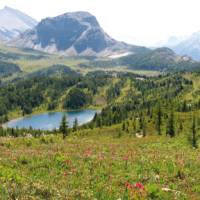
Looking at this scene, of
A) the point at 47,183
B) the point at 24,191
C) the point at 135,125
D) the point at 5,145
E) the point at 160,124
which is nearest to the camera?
the point at 24,191

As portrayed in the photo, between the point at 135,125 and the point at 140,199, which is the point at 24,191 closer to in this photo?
the point at 140,199

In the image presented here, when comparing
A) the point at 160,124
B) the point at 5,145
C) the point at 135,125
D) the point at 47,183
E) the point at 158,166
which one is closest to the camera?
the point at 47,183

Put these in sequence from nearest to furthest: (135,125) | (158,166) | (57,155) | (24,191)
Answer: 1. (24,191)
2. (158,166)
3. (57,155)
4. (135,125)

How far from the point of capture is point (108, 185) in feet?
63.9

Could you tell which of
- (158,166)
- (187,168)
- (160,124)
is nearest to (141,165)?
(158,166)

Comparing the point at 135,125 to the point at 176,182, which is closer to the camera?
the point at 176,182

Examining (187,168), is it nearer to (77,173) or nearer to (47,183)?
(77,173)

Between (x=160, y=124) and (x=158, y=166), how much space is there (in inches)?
4065

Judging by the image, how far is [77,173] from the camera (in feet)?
72.8

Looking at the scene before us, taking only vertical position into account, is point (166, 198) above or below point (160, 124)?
above

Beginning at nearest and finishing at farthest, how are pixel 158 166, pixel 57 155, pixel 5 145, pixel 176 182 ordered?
pixel 176 182
pixel 158 166
pixel 57 155
pixel 5 145

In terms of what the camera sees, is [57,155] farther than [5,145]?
No

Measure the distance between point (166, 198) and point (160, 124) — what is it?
361 feet

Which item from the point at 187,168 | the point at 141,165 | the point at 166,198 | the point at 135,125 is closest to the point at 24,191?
the point at 166,198
